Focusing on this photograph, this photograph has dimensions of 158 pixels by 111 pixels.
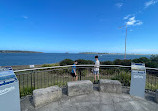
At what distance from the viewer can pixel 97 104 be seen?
9.22 ft

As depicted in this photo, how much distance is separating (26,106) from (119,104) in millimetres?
3105

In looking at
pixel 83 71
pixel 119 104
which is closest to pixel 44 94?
pixel 119 104

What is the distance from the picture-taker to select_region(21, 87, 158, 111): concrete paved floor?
261 cm

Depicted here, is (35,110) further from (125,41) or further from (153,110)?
(125,41)

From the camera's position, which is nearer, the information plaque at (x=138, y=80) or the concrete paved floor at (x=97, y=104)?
the concrete paved floor at (x=97, y=104)

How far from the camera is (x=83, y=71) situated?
10289 mm

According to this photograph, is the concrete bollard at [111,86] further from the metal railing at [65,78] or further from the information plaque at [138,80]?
the metal railing at [65,78]

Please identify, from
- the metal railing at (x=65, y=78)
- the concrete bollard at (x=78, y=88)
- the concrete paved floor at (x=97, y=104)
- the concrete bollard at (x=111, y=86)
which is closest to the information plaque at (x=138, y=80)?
the concrete paved floor at (x=97, y=104)

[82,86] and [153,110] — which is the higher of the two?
[82,86]

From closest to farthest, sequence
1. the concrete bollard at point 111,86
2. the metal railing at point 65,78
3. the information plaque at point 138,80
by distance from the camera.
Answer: the information plaque at point 138,80, the concrete bollard at point 111,86, the metal railing at point 65,78

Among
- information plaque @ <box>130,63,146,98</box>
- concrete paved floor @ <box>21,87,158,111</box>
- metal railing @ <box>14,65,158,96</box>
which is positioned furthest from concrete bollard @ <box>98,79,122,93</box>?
metal railing @ <box>14,65,158,96</box>

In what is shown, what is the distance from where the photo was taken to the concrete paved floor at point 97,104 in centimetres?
261

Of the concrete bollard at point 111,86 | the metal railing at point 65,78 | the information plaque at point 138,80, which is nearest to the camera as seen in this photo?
the information plaque at point 138,80

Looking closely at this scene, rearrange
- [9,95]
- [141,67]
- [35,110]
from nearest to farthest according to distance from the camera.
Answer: [9,95], [35,110], [141,67]
